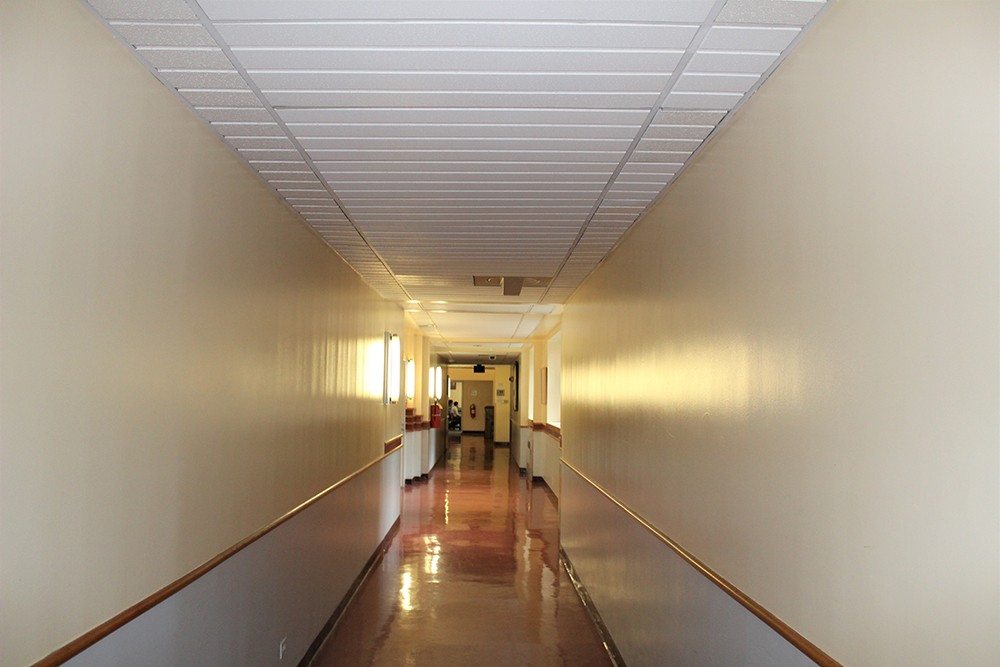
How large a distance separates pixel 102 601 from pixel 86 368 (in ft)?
2.15

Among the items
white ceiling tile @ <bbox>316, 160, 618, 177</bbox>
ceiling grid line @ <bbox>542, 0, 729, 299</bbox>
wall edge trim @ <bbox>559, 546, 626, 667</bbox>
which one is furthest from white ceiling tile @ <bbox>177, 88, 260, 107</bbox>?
wall edge trim @ <bbox>559, 546, 626, 667</bbox>

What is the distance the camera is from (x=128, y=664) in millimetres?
2066

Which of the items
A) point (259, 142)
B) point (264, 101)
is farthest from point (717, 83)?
point (259, 142)

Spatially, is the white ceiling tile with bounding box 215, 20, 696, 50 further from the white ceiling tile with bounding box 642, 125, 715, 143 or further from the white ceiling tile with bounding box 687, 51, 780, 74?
the white ceiling tile with bounding box 642, 125, 715, 143

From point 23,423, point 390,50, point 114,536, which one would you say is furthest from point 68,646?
point 390,50

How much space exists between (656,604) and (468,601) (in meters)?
2.25

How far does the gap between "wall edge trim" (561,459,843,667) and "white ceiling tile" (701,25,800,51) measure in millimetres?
1610

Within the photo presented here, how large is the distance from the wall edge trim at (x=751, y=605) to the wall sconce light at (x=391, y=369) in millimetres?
3748

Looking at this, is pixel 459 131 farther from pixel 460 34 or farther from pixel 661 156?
pixel 661 156

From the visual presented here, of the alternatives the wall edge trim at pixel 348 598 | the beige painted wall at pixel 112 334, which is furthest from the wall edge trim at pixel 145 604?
the wall edge trim at pixel 348 598

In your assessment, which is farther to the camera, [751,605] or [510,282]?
[510,282]

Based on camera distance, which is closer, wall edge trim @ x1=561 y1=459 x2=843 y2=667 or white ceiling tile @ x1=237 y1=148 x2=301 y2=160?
wall edge trim @ x1=561 y1=459 x2=843 y2=667

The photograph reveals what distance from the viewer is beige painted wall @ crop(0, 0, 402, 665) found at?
5.18ft

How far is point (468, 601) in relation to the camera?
534 cm
